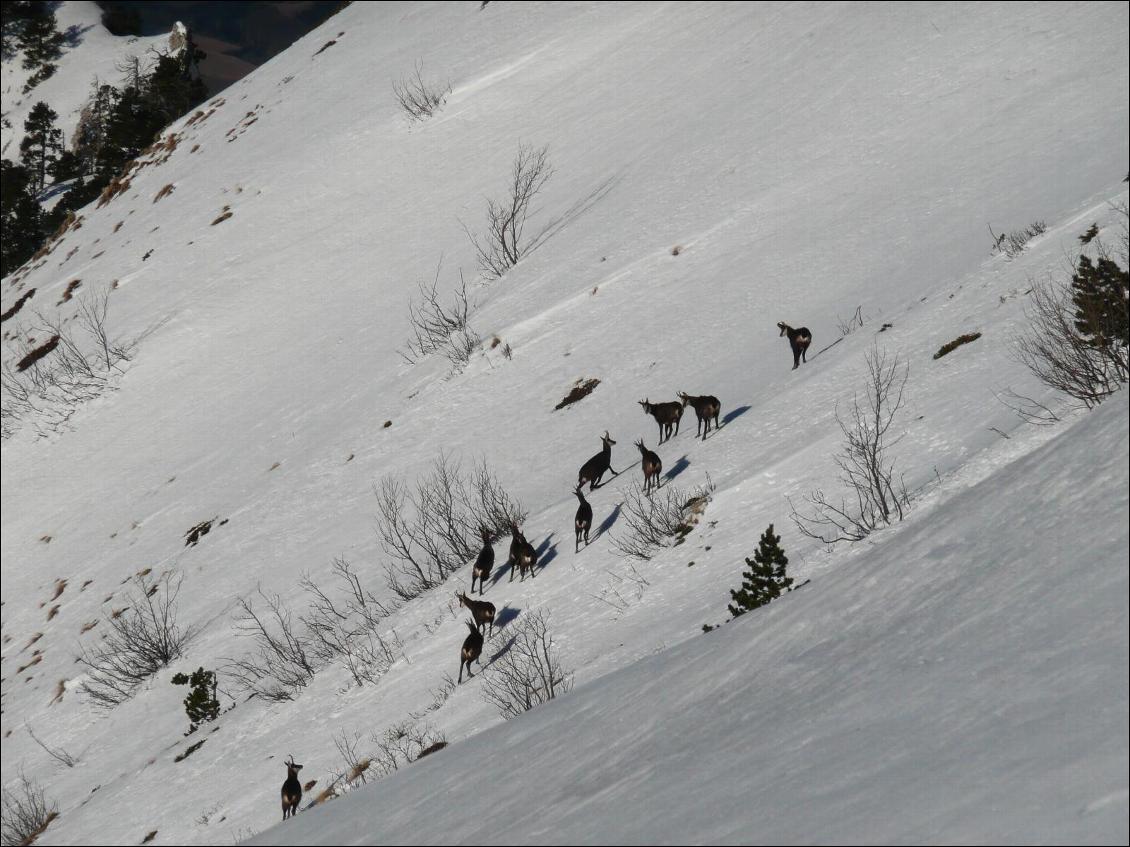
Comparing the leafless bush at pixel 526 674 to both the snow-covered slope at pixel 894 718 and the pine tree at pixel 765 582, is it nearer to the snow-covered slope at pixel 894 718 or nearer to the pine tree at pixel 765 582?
the pine tree at pixel 765 582

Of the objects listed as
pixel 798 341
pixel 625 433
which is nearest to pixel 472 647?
pixel 625 433

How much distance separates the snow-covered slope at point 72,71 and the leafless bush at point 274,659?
241 ft

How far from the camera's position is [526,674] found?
9469 millimetres

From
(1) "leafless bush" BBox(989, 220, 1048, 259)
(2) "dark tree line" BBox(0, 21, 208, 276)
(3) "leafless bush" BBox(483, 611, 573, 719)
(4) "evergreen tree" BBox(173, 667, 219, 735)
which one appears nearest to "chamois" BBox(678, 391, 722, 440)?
(3) "leafless bush" BBox(483, 611, 573, 719)

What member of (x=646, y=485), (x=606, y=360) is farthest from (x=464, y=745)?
(x=606, y=360)

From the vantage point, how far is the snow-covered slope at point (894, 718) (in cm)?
273

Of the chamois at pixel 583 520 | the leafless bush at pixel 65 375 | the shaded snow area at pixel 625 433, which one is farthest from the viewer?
the leafless bush at pixel 65 375

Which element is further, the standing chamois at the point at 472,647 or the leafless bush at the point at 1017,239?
the leafless bush at the point at 1017,239

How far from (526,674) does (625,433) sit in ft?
27.4

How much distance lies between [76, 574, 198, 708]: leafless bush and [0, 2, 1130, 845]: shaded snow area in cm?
46

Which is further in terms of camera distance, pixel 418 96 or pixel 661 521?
pixel 418 96

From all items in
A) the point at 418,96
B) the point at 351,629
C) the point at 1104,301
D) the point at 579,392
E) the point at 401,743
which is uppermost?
the point at 418,96

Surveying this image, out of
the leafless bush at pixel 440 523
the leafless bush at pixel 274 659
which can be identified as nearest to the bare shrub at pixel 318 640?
the leafless bush at pixel 274 659

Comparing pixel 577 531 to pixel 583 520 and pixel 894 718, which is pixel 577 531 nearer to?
pixel 583 520
